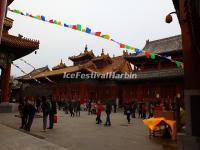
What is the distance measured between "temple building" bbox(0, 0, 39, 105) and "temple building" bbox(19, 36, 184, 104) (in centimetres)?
470

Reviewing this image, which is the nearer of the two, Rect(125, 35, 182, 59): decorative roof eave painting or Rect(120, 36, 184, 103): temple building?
Rect(120, 36, 184, 103): temple building

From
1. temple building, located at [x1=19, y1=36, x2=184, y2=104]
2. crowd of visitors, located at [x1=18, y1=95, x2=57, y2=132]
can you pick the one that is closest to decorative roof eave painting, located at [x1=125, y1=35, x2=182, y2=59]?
temple building, located at [x1=19, y1=36, x2=184, y2=104]

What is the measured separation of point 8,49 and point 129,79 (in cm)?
1672

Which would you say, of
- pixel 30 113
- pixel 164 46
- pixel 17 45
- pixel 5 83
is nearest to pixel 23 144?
pixel 30 113

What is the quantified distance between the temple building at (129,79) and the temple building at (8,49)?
4.70m


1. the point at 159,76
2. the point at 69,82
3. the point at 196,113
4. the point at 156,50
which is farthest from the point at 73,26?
the point at 69,82

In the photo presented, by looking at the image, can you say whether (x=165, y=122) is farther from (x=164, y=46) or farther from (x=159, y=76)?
(x=164, y=46)

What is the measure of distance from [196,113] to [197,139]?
0.65 meters

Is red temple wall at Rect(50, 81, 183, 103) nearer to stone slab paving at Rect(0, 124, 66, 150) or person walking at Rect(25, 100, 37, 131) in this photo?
person walking at Rect(25, 100, 37, 131)

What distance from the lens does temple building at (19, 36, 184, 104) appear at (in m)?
29.7

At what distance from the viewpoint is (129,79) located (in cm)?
3322

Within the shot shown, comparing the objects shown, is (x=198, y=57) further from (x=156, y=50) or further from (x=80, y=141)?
(x=156, y=50)

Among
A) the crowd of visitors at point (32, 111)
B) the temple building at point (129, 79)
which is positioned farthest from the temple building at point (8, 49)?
the crowd of visitors at point (32, 111)

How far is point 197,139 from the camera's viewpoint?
20.0ft
